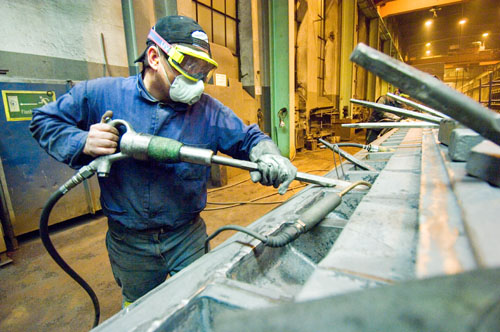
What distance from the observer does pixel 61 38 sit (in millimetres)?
2625

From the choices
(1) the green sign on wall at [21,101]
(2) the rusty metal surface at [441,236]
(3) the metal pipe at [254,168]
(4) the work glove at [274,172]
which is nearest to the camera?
(2) the rusty metal surface at [441,236]

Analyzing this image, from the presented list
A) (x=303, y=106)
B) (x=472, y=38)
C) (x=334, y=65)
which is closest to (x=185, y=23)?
(x=303, y=106)

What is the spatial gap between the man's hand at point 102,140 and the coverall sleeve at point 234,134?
1.87 ft

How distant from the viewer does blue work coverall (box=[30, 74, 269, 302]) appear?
3.80ft

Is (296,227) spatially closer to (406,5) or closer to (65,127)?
(65,127)

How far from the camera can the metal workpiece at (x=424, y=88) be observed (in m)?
0.44

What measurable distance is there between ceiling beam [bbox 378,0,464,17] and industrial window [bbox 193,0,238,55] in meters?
8.78

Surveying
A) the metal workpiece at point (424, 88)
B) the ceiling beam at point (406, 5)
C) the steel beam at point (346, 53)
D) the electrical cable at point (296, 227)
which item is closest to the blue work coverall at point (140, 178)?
the electrical cable at point (296, 227)

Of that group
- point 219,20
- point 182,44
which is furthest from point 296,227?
point 219,20

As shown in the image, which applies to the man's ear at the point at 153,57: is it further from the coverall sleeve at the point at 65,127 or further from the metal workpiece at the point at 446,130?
the metal workpiece at the point at 446,130

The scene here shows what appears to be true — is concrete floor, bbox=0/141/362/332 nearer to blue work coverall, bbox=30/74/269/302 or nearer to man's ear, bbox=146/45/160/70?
blue work coverall, bbox=30/74/269/302

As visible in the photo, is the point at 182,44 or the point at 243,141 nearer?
the point at 182,44

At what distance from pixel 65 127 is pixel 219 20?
4.80 metres

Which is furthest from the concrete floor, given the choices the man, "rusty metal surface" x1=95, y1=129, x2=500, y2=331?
"rusty metal surface" x1=95, y1=129, x2=500, y2=331
